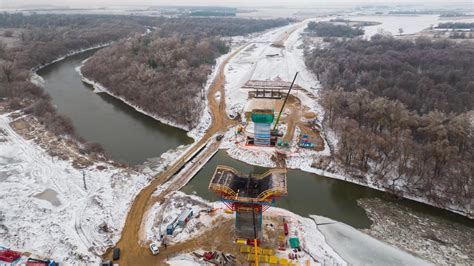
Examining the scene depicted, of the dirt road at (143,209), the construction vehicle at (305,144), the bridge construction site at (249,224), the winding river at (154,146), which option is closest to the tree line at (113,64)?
the winding river at (154,146)

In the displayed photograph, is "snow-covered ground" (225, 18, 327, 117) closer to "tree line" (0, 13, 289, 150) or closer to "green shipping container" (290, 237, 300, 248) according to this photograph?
"tree line" (0, 13, 289, 150)

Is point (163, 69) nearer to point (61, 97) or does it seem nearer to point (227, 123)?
point (61, 97)

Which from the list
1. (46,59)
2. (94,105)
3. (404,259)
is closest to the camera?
(404,259)

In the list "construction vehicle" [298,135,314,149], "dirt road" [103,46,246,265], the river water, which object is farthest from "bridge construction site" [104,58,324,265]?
"construction vehicle" [298,135,314,149]

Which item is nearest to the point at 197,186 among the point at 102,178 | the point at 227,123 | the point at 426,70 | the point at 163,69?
the point at 102,178

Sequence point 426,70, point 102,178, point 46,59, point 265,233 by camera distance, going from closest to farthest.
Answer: point 265,233
point 102,178
point 426,70
point 46,59

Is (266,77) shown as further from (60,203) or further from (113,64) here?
(60,203)

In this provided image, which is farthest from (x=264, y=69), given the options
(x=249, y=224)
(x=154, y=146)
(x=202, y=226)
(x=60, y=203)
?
(x=60, y=203)
